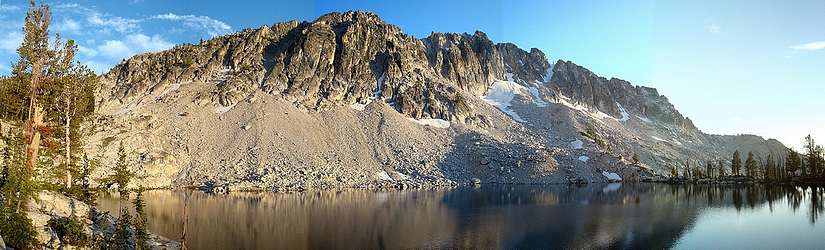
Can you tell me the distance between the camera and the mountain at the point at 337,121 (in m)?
114

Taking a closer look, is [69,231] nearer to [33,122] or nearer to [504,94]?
[33,122]

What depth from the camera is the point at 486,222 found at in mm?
54438

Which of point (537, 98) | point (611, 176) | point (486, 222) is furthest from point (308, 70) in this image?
point (486, 222)

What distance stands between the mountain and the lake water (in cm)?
3371

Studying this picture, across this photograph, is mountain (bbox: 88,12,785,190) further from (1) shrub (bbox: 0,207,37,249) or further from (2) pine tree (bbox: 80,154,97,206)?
(1) shrub (bbox: 0,207,37,249)

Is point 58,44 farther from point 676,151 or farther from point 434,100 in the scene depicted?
point 676,151

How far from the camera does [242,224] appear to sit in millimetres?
52469

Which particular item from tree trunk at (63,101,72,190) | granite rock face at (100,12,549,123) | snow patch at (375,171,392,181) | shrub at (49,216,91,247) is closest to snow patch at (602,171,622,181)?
granite rock face at (100,12,549,123)

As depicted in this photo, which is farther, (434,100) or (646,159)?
(646,159)

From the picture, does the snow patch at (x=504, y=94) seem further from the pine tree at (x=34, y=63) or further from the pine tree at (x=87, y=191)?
the pine tree at (x=34, y=63)

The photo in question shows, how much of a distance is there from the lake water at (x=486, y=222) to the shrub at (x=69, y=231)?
23.6 feet

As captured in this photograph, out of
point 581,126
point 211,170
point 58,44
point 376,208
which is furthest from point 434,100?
point 58,44

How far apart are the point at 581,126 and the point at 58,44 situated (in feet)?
493

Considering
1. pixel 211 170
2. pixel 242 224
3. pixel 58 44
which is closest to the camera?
pixel 58 44
